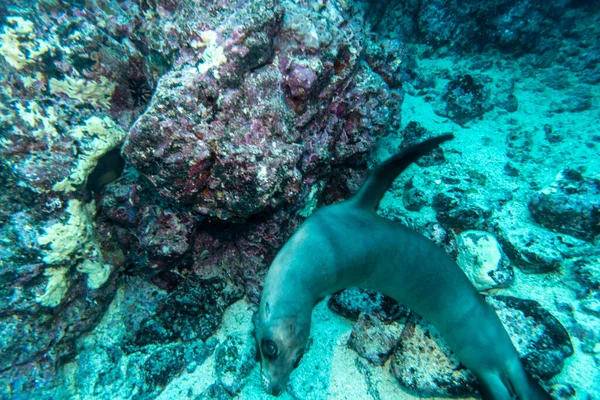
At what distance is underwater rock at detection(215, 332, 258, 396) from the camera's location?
9.80 ft

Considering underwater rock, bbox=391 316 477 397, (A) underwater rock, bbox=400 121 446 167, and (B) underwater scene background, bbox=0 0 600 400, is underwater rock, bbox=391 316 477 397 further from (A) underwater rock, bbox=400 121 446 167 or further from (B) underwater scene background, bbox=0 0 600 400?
(A) underwater rock, bbox=400 121 446 167

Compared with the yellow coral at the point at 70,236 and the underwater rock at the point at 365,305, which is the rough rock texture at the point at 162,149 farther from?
the underwater rock at the point at 365,305

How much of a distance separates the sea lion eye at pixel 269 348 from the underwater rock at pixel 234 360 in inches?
62.3

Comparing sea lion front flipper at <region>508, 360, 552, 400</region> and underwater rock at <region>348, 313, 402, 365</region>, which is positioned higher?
sea lion front flipper at <region>508, 360, 552, 400</region>

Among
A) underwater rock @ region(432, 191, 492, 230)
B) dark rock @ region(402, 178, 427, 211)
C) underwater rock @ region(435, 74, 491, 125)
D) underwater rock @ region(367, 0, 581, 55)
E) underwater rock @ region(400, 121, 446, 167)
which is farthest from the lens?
underwater rock @ region(367, 0, 581, 55)

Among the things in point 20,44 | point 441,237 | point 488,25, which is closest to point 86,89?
point 20,44

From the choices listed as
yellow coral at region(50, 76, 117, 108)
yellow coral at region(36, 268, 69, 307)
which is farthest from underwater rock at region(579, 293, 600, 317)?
yellow coral at region(50, 76, 117, 108)

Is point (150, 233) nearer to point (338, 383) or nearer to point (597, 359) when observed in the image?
point (338, 383)

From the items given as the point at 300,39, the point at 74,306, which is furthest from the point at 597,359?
the point at 74,306

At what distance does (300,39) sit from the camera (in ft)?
8.35

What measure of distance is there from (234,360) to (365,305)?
164 centimetres

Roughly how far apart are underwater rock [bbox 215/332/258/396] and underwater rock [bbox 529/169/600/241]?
14.2 feet

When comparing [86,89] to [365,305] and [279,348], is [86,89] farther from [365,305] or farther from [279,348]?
[365,305]

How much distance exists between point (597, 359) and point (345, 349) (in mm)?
2741
